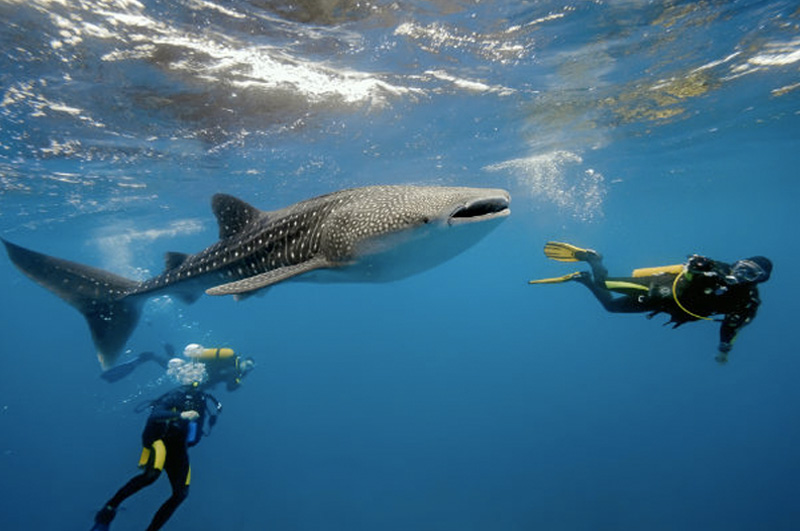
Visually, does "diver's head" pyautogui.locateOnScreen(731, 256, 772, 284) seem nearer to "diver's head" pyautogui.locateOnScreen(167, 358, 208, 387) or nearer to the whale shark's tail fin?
the whale shark's tail fin

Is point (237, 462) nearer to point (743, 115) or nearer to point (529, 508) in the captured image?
point (529, 508)

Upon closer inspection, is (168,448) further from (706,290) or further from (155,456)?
(706,290)

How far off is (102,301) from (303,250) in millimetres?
3482

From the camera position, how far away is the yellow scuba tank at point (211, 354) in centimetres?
1095

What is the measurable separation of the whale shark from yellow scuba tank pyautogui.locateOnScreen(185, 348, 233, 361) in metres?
5.37

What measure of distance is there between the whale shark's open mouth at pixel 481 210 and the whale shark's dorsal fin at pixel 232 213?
3.11 metres

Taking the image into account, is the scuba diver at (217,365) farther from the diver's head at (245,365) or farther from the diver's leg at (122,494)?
the diver's leg at (122,494)

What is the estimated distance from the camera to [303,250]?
4.31 meters

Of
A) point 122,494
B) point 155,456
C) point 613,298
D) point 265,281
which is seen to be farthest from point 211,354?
point 613,298

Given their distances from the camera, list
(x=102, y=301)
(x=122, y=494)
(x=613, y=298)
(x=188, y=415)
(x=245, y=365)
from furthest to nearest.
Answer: (x=245, y=365) < (x=613, y=298) < (x=188, y=415) < (x=122, y=494) < (x=102, y=301)

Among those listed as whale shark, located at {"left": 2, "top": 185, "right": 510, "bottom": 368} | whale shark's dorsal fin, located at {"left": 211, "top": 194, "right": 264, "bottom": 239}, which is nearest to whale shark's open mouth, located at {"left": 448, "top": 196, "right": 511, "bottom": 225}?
whale shark, located at {"left": 2, "top": 185, "right": 510, "bottom": 368}

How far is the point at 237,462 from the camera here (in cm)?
3234

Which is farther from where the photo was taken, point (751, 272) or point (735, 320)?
point (735, 320)

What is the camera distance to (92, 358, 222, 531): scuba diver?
5.77 m
